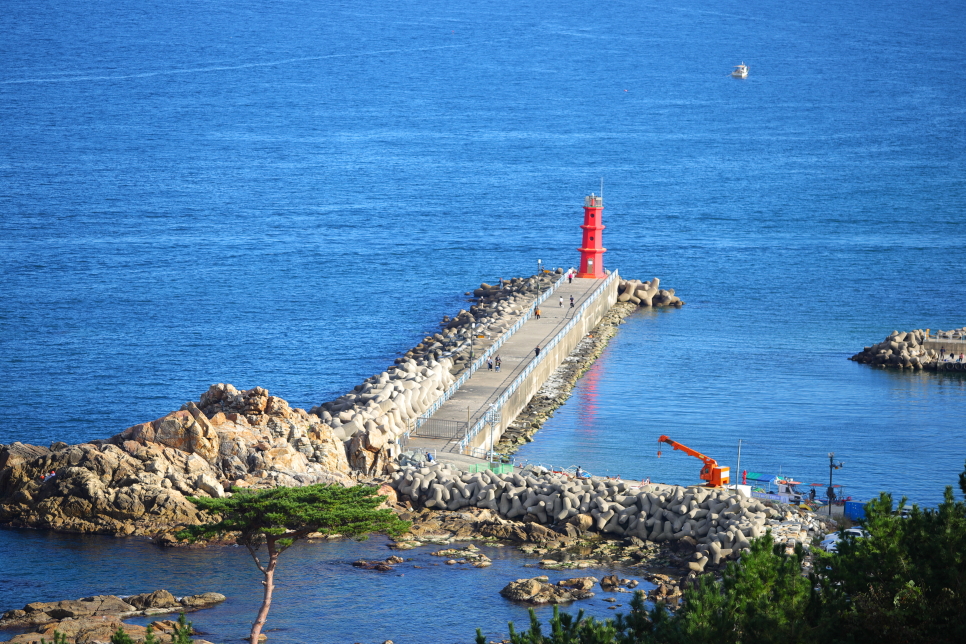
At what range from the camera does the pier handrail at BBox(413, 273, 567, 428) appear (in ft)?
135

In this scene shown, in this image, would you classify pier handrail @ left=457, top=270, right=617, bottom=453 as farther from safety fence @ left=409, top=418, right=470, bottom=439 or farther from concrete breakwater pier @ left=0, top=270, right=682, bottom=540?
safety fence @ left=409, top=418, right=470, bottom=439

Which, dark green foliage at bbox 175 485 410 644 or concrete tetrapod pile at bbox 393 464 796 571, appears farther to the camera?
concrete tetrapod pile at bbox 393 464 796 571

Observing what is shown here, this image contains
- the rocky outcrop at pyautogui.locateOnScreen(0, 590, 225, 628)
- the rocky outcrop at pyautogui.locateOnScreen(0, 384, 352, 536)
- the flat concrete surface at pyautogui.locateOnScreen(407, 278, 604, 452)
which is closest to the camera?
the rocky outcrop at pyautogui.locateOnScreen(0, 590, 225, 628)

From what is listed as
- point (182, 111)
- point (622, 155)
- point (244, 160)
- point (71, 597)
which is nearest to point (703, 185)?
point (622, 155)

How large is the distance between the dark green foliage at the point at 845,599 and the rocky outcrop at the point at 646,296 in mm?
50666

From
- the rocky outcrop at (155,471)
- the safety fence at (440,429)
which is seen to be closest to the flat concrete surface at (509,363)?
the safety fence at (440,429)

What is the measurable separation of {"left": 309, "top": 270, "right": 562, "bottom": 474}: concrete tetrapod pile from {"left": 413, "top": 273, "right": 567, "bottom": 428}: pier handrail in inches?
9.4

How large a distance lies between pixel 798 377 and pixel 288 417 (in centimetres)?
2466

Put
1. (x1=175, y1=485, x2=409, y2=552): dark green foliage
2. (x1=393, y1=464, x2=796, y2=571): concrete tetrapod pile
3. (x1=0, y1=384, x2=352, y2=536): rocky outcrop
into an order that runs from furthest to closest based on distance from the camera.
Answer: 1. (x1=0, y1=384, x2=352, y2=536): rocky outcrop
2. (x1=393, y1=464, x2=796, y2=571): concrete tetrapod pile
3. (x1=175, y1=485, x2=409, y2=552): dark green foliage

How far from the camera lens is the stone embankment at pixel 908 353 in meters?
55.0

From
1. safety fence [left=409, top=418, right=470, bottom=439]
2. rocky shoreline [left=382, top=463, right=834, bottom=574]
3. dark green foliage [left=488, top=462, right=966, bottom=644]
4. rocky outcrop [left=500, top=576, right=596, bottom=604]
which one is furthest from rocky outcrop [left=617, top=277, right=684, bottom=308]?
dark green foliage [left=488, top=462, right=966, bottom=644]

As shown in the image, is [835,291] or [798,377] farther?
[835,291]

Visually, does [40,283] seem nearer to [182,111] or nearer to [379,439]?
[379,439]

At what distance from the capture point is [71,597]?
90.5 feet
